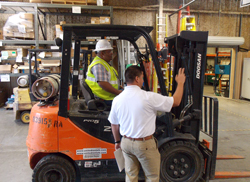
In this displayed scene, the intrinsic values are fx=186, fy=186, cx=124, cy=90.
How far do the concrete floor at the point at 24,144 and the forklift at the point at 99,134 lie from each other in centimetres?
93

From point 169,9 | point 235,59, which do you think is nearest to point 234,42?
point 235,59

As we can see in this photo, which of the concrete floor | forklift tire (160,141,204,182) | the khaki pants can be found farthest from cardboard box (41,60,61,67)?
the khaki pants

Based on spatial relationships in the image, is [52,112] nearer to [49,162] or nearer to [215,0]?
[49,162]

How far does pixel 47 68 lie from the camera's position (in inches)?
320

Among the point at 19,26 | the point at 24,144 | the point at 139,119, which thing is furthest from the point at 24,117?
the point at 139,119

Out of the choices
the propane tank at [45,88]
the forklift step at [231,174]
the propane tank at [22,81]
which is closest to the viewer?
the propane tank at [45,88]

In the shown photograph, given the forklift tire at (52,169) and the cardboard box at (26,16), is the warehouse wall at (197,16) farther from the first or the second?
the forklift tire at (52,169)

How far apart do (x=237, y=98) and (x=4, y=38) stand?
1257 cm

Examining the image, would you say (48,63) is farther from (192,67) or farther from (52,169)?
(192,67)

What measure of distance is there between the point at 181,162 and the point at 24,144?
394 centimetres

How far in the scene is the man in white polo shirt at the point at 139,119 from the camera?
1.95 m

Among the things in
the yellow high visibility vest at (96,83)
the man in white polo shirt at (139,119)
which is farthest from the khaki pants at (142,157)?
the yellow high visibility vest at (96,83)

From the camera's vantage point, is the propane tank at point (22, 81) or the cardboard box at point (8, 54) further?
the cardboard box at point (8, 54)

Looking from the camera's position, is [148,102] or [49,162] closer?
[148,102]
